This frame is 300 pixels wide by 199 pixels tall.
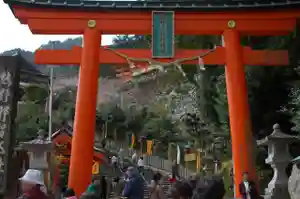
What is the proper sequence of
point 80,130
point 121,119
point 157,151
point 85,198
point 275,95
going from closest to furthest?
point 85,198 → point 80,130 → point 275,95 → point 157,151 → point 121,119

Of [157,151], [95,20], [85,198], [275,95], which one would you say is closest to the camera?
[85,198]

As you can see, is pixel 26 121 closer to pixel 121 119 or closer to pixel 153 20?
pixel 121 119

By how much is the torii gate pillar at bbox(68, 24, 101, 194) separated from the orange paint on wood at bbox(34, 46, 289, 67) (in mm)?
331

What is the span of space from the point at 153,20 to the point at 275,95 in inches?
197

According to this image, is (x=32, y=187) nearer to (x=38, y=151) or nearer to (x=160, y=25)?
(x=38, y=151)

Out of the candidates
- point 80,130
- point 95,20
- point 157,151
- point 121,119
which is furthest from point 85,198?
point 121,119

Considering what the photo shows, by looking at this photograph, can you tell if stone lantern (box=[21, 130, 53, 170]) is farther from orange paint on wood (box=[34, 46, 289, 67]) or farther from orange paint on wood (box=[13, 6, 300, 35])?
orange paint on wood (box=[13, 6, 300, 35])

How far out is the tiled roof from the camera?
1130 centimetres

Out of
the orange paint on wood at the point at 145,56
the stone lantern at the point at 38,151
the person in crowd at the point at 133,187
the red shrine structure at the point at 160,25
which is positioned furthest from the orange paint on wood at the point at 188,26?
the person in crowd at the point at 133,187

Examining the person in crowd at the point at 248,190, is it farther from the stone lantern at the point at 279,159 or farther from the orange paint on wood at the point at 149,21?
the orange paint on wood at the point at 149,21

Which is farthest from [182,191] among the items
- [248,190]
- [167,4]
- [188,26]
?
[167,4]

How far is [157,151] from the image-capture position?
2786cm

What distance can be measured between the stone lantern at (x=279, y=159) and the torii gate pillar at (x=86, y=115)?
450 centimetres

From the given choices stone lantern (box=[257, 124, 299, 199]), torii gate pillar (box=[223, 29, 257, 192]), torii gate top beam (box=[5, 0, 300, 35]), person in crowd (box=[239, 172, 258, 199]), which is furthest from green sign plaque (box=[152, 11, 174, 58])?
person in crowd (box=[239, 172, 258, 199])
